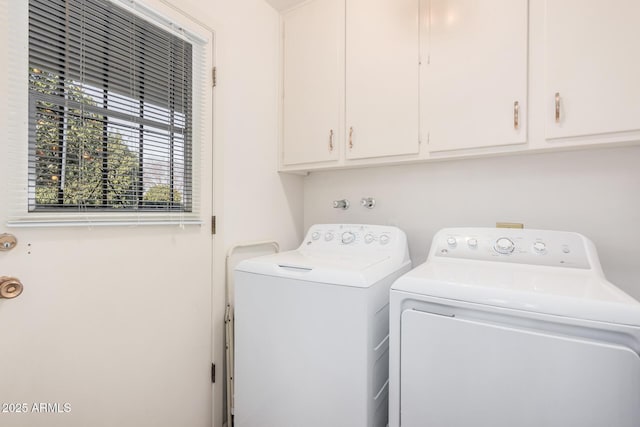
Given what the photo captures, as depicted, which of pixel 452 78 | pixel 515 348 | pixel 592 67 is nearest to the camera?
pixel 515 348

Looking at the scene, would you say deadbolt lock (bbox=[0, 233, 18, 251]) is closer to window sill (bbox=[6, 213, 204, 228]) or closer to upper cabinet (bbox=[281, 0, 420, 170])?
window sill (bbox=[6, 213, 204, 228])

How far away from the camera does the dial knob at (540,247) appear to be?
132 centimetres

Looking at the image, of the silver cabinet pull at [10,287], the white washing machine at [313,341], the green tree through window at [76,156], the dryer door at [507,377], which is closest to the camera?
the dryer door at [507,377]

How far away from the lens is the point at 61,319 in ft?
3.51

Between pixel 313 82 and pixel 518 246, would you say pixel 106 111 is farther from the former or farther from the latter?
pixel 518 246

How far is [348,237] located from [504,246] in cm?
78

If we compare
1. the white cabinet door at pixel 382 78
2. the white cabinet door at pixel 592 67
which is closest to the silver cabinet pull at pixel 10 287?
the white cabinet door at pixel 382 78

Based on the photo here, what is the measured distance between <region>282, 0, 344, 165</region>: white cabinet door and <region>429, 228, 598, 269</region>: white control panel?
829mm

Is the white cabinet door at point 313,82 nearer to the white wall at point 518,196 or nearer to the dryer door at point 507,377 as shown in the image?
the white wall at point 518,196

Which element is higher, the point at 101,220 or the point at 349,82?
the point at 349,82

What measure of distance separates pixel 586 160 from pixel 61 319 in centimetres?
233

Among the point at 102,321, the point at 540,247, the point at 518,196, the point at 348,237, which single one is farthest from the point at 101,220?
the point at 518,196

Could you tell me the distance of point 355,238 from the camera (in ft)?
5.81

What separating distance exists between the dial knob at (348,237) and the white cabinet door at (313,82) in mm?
472
